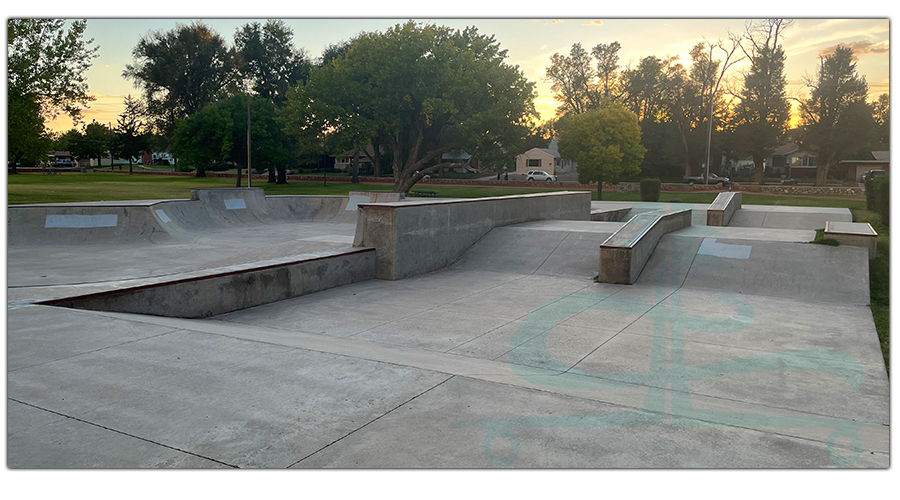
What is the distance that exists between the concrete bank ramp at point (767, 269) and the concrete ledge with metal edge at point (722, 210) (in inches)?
285

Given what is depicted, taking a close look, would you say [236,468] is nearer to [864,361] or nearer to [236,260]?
[864,361]

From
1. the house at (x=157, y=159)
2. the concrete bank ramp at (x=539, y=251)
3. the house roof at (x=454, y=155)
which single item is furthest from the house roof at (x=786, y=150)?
the house at (x=157, y=159)

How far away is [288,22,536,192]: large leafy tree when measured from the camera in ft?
119

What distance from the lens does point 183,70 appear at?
184ft

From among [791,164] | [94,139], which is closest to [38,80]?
[94,139]

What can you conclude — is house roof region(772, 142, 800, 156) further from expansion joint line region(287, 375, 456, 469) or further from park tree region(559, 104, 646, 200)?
expansion joint line region(287, 375, 456, 469)

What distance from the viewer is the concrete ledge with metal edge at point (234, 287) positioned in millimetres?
7406

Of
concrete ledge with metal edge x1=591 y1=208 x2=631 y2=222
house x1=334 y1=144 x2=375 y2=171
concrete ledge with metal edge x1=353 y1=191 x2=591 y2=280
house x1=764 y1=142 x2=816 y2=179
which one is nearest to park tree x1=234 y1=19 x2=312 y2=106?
house x1=334 y1=144 x2=375 y2=171

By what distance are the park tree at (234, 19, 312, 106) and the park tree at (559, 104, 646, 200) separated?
28.3 metres

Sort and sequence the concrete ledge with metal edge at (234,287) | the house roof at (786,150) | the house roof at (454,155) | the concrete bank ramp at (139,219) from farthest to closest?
1. the house roof at (454,155)
2. the house roof at (786,150)
3. the concrete bank ramp at (139,219)
4. the concrete ledge with metal edge at (234,287)

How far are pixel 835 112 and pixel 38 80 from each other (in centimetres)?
5402

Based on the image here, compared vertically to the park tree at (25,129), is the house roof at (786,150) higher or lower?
higher

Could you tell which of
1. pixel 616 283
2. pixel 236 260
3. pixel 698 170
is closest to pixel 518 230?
pixel 616 283

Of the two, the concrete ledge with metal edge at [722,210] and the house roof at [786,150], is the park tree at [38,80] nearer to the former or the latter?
the concrete ledge with metal edge at [722,210]
